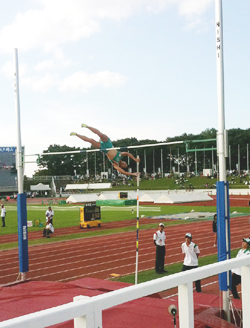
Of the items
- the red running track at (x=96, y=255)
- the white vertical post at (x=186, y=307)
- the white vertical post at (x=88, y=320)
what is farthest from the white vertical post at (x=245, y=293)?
the red running track at (x=96, y=255)

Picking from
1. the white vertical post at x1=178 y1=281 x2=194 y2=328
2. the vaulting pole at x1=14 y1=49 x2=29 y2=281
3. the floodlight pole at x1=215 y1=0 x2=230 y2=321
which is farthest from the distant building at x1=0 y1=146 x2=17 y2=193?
the white vertical post at x1=178 y1=281 x2=194 y2=328

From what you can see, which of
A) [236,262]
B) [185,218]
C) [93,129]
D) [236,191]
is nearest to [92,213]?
[185,218]

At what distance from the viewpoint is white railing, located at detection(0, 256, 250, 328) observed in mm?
1445

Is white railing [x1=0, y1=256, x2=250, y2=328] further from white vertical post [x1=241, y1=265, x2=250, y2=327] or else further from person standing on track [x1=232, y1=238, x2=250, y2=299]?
person standing on track [x1=232, y1=238, x2=250, y2=299]

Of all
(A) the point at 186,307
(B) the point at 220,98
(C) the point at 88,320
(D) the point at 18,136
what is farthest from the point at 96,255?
(C) the point at 88,320

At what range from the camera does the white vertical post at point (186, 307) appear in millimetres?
2039

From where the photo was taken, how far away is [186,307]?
2059mm

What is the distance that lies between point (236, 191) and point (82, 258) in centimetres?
3788

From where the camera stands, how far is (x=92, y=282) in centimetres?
743

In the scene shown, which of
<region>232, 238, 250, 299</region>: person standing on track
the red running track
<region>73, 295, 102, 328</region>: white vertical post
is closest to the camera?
<region>73, 295, 102, 328</region>: white vertical post

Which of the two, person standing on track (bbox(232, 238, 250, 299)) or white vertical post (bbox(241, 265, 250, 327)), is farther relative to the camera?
person standing on track (bbox(232, 238, 250, 299))

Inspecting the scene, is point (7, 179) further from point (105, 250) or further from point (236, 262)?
point (236, 262)

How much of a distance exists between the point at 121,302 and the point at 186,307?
46cm

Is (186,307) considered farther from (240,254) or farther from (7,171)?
(7,171)
